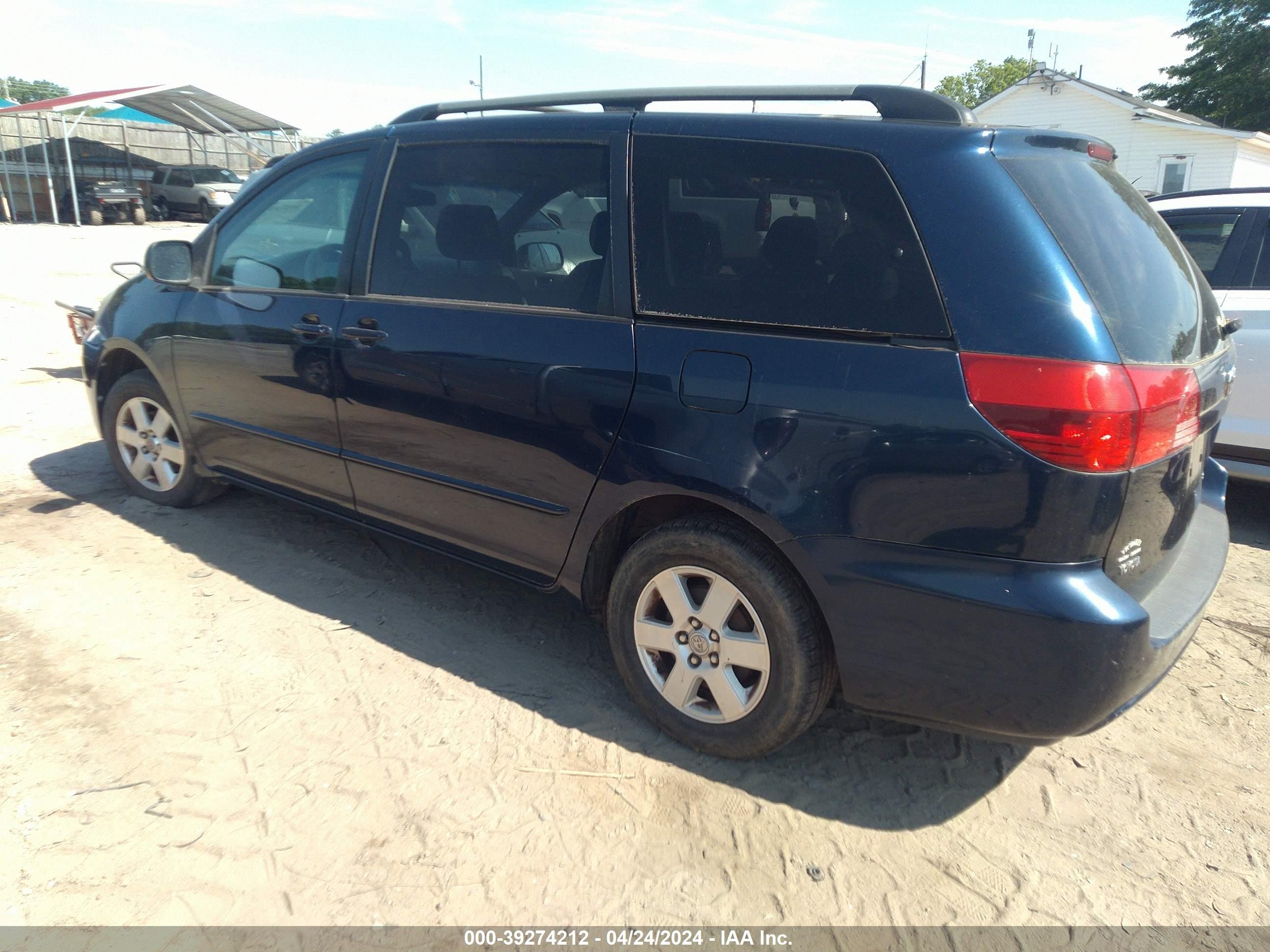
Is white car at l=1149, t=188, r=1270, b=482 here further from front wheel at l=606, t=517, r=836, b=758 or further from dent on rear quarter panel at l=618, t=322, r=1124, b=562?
front wheel at l=606, t=517, r=836, b=758

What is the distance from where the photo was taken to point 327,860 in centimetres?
245

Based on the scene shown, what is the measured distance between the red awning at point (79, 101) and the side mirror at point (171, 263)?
23.3 meters

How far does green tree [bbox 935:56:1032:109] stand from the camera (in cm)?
5450

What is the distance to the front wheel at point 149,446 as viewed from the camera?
4.56m

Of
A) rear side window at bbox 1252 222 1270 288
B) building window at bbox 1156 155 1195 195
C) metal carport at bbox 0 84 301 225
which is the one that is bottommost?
rear side window at bbox 1252 222 1270 288

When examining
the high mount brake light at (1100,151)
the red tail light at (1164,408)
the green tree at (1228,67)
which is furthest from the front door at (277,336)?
the green tree at (1228,67)

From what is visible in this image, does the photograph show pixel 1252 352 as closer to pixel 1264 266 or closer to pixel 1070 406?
pixel 1264 266

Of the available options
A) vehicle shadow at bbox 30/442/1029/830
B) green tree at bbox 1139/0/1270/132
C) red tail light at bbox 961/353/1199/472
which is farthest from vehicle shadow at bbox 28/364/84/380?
green tree at bbox 1139/0/1270/132

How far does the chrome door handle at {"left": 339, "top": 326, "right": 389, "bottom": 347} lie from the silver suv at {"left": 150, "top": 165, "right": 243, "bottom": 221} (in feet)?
85.7

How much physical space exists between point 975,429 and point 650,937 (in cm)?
149

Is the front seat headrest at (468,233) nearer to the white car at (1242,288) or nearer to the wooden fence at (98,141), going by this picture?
the white car at (1242,288)

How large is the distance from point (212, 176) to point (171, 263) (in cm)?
2679

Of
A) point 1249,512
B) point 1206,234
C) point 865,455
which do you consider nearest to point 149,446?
point 865,455

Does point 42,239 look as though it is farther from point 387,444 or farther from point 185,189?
point 387,444
